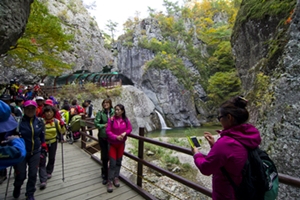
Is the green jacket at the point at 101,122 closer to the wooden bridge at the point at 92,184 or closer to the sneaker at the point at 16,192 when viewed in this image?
the wooden bridge at the point at 92,184

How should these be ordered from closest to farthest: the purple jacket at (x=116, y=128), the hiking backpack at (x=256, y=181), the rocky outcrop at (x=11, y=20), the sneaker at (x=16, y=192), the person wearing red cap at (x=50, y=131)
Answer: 1. the hiking backpack at (x=256, y=181)
2. the sneaker at (x=16, y=192)
3. the purple jacket at (x=116, y=128)
4. the person wearing red cap at (x=50, y=131)
5. the rocky outcrop at (x=11, y=20)

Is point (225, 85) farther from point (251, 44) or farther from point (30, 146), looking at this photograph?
point (30, 146)

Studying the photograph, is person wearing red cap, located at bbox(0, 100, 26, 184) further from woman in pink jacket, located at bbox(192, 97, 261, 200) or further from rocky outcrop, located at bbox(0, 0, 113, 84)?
rocky outcrop, located at bbox(0, 0, 113, 84)

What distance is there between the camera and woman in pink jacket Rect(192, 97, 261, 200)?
1.20 metres

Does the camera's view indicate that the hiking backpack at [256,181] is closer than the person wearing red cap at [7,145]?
Yes

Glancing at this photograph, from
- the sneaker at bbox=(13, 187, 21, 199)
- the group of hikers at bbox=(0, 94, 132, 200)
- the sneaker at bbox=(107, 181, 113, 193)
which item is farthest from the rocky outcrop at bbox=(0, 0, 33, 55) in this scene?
the sneaker at bbox=(107, 181, 113, 193)

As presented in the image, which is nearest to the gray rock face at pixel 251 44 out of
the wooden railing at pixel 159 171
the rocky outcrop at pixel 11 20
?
the wooden railing at pixel 159 171

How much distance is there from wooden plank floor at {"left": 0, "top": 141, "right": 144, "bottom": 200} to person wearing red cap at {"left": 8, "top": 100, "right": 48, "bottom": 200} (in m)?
0.39

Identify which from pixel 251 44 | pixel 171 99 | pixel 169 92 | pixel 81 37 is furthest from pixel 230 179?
pixel 81 37

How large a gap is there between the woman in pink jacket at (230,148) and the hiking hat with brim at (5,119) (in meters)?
1.56

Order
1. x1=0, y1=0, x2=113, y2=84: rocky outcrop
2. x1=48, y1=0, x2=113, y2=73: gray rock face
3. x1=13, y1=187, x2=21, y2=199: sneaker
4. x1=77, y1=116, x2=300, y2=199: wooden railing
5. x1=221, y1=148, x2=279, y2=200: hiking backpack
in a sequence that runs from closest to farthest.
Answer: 1. x1=221, y1=148, x2=279, y2=200: hiking backpack
2. x1=77, y1=116, x2=300, y2=199: wooden railing
3. x1=13, y1=187, x2=21, y2=199: sneaker
4. x1=0, y1=0, x2=113, y2=84: rocky outcrop
5. x1=48, y1=0, x2=113, y2=73: gray rock face

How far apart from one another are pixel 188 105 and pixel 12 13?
69.4 ft

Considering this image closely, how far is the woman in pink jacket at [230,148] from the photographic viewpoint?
120cm

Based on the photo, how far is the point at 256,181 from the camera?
1.17 m
